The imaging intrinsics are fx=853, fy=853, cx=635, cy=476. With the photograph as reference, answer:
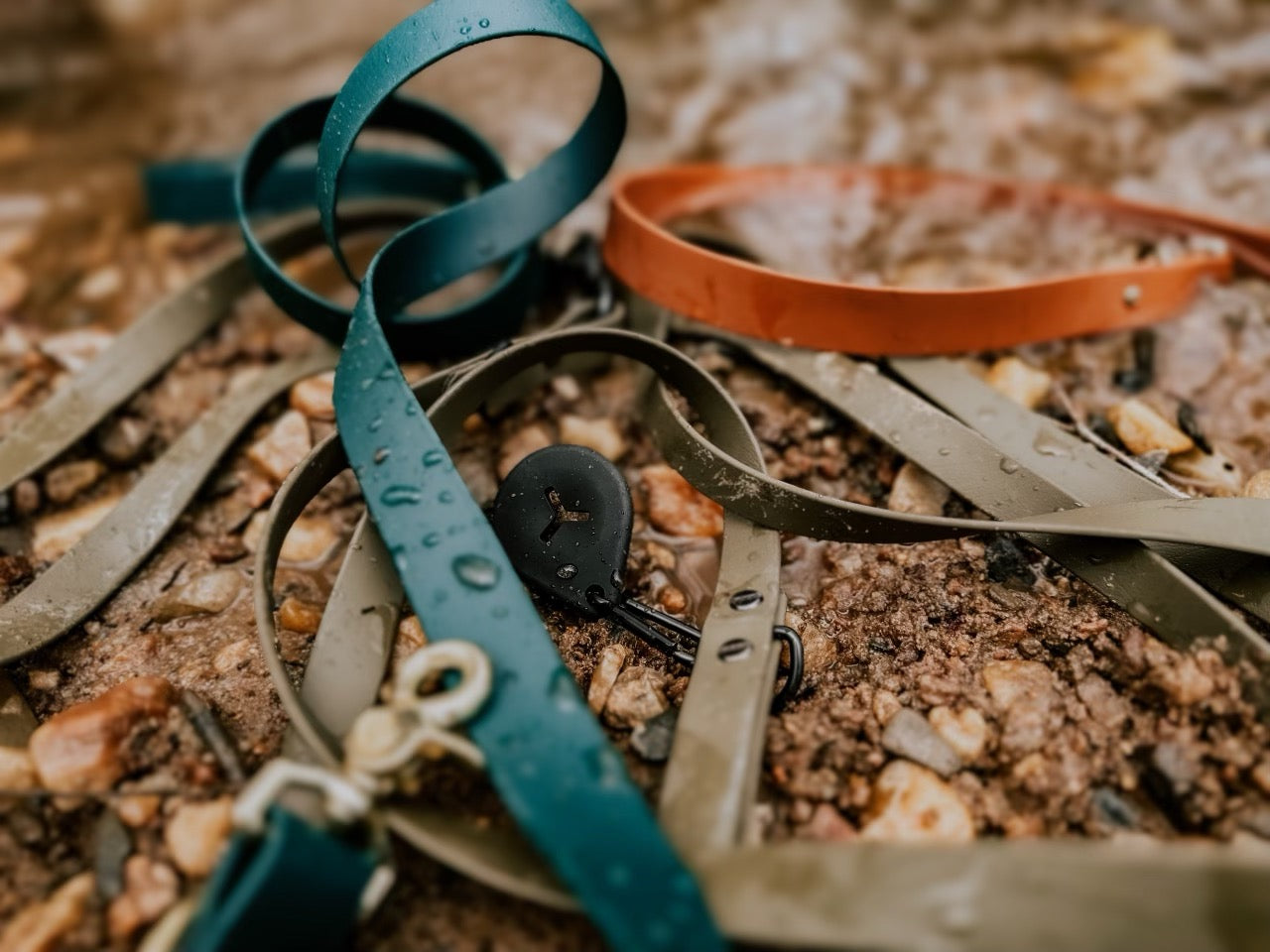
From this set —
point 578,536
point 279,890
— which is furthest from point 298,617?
point 279,890

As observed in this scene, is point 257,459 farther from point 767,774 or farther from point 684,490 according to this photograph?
point 767,774

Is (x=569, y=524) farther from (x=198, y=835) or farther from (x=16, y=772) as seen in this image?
(x=16, y=772)

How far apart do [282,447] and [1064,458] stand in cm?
227

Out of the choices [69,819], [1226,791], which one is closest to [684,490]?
[1226,791]

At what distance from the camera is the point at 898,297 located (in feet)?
8.32

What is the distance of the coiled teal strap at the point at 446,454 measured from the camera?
1578 mm

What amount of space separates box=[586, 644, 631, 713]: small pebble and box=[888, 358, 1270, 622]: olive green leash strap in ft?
3.90

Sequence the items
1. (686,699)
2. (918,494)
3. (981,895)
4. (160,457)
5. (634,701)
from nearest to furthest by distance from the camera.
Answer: (981,895) < (686,699) < (634,701) < (918,494) < (160,457)

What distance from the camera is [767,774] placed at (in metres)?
1.95

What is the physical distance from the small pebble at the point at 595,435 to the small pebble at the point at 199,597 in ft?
3.39

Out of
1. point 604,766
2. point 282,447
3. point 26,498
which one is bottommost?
point 604,766

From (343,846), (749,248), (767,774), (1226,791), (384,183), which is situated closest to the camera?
(343,846)

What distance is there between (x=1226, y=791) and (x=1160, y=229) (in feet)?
7.26

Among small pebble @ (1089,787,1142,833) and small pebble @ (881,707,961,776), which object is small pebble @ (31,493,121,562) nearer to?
small pebble @ (881,707,961,776)
